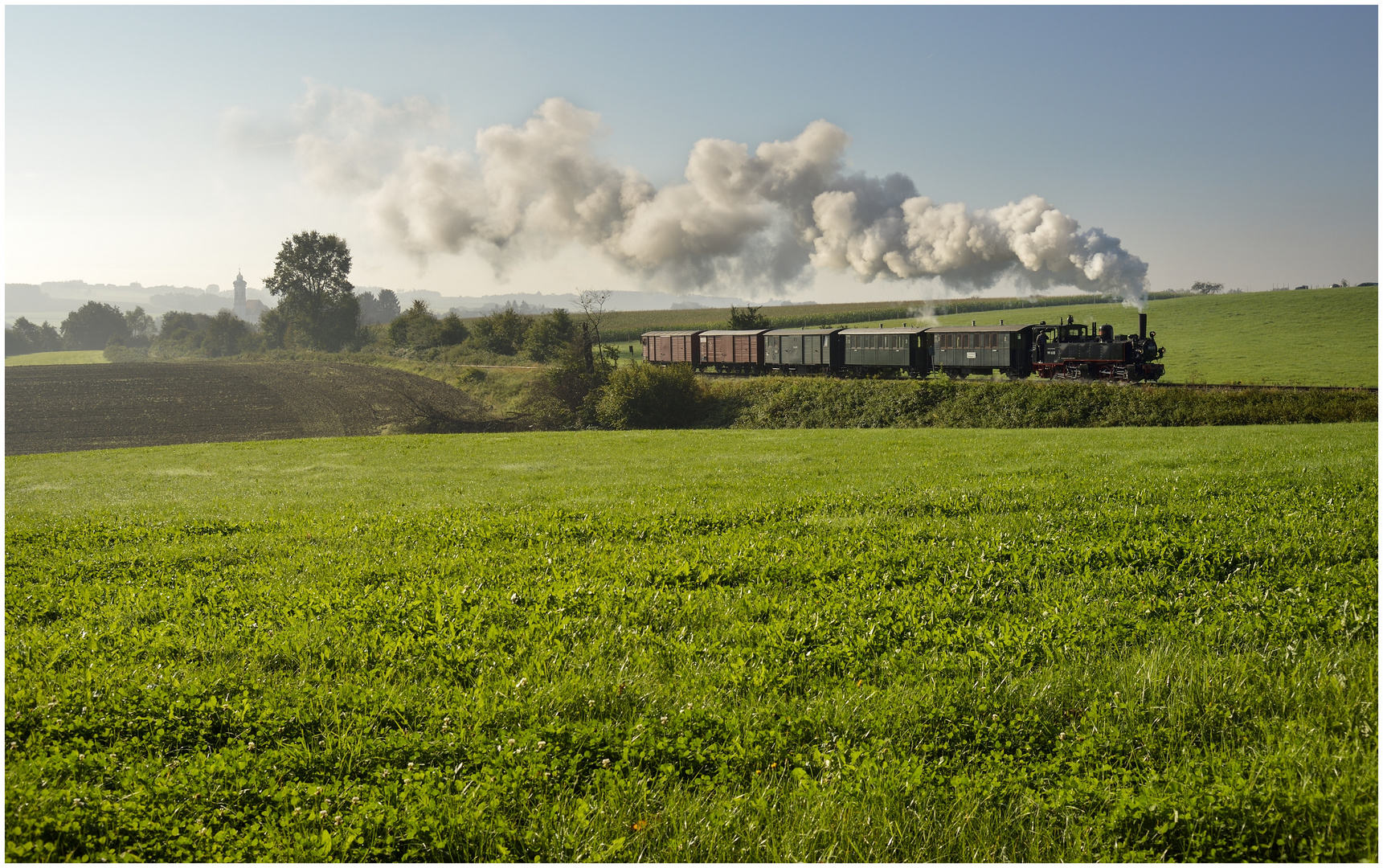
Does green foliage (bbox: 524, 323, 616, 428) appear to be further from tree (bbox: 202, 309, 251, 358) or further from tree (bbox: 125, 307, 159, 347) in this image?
tree (bbox: 125, 307, 159, 347)

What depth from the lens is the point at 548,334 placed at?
67.3 metres

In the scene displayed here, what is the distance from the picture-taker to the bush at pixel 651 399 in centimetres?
4691

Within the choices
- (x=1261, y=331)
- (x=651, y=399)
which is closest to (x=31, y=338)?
(x=651, y=399)

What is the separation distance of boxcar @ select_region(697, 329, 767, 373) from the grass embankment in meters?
41.2

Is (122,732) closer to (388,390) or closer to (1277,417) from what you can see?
(1277,417)

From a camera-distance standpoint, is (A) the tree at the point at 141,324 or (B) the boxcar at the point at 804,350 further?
(A) the tree at the point at 141,324

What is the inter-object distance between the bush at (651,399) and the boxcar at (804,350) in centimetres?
570

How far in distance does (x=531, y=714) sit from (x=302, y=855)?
1336mm

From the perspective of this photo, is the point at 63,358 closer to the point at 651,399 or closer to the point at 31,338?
the point at 31,338

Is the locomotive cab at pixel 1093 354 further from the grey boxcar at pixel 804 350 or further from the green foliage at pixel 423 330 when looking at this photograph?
the green foliage at pixel 423 330

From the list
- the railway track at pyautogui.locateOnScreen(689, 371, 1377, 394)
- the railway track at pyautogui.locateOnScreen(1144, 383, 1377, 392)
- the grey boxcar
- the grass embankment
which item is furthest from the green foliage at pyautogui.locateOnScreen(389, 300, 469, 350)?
the grass embankment

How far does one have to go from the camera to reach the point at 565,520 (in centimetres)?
952

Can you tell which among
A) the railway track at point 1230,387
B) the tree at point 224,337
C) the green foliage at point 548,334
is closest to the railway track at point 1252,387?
the railway track at point 1230,387

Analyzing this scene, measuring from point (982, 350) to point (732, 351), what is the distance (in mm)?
17929
